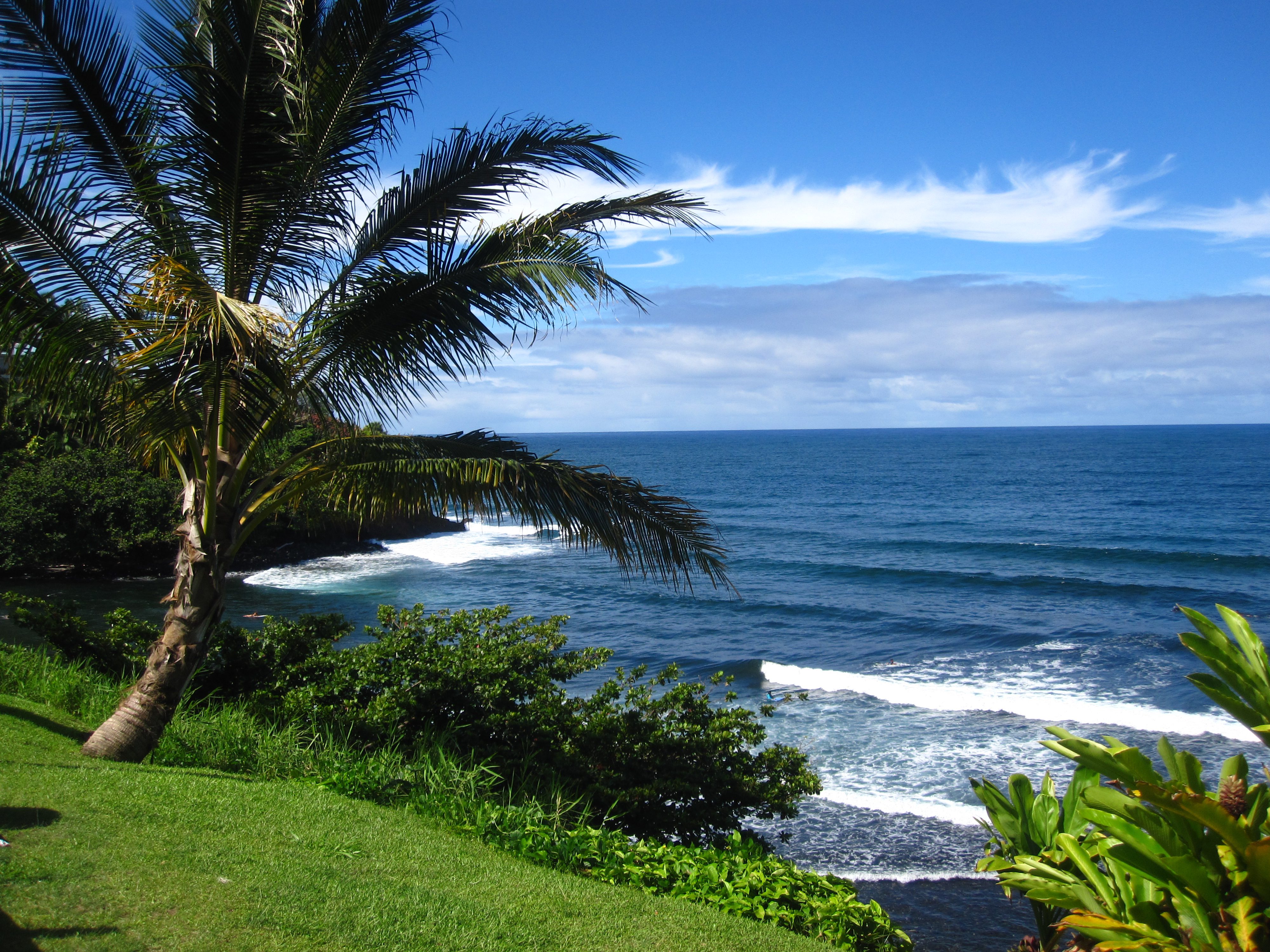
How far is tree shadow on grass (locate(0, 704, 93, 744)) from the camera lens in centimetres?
737

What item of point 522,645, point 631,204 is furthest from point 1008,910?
point 631,204

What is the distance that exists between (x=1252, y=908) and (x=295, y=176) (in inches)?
288

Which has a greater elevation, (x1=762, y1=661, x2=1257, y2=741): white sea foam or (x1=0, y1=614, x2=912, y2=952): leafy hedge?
(x1=0, y1=614, x2=912, y2=952): leafy hedge

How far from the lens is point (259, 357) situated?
233 inches

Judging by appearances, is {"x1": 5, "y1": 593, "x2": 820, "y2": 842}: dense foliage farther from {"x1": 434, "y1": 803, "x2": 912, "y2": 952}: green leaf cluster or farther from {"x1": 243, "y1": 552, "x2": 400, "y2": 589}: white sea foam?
{"x1": 243, "y1": 552, "x2": 400, "y2": 589}: white sea foam

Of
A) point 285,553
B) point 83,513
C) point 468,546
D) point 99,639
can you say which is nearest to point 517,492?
point 99,639

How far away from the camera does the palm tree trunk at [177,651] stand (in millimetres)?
6719

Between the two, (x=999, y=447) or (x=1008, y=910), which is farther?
(x=999, y=447)

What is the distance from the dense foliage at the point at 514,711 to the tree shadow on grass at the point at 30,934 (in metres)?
4.18

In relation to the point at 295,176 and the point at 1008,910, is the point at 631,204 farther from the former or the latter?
the point at 1008,910

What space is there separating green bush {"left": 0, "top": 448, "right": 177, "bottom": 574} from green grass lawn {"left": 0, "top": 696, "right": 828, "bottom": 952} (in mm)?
22243

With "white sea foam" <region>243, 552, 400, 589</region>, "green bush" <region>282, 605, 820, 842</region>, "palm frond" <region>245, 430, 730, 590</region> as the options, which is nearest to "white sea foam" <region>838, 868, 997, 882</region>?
"green bush" <region>282, 605, 820, 842</region>

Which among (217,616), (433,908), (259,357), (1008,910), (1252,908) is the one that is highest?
(259,357)

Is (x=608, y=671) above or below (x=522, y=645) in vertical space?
below
